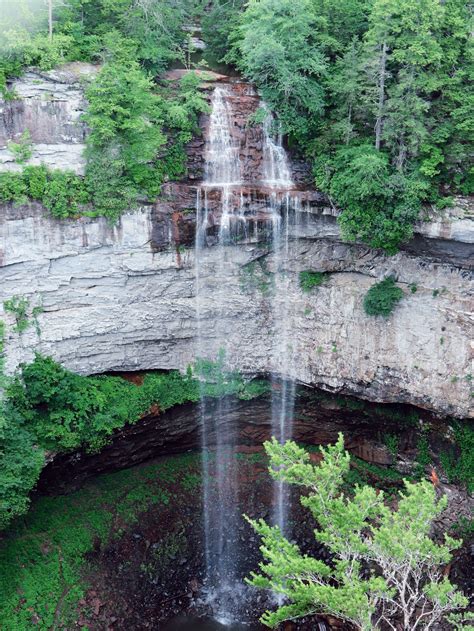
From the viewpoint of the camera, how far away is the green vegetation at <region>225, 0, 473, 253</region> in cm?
1487

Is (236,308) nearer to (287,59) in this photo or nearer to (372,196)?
(372,196)

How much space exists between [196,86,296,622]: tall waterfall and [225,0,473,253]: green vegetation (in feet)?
4.15

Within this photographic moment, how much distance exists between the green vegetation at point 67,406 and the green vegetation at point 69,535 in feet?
3.90

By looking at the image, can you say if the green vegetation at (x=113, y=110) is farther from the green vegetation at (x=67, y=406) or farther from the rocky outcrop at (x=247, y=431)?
the rocky outcrop at (x=247, y=431)

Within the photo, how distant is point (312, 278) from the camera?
17719 millimetres

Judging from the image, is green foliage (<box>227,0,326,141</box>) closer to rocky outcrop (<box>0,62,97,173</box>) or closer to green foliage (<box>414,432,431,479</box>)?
rocky outcrop (<box>0,62,97,173</box>)

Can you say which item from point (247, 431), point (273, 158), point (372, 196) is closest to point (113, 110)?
point (273, 158)

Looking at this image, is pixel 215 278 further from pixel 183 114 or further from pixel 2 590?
pixel 2 590

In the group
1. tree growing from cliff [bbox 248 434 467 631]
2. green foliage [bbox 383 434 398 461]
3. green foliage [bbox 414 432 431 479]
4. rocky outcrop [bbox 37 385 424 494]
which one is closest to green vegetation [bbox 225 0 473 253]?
rocky outcrop [bbox 37 385 424 494]

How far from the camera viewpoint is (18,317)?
15352 millimetres

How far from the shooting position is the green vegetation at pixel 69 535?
589 inches

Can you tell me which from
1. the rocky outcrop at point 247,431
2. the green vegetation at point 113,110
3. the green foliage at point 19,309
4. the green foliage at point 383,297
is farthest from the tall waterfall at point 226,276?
the green foliage at point 19,309

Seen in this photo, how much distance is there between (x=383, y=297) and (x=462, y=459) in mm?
5605

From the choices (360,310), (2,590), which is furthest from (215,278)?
(2,590)
